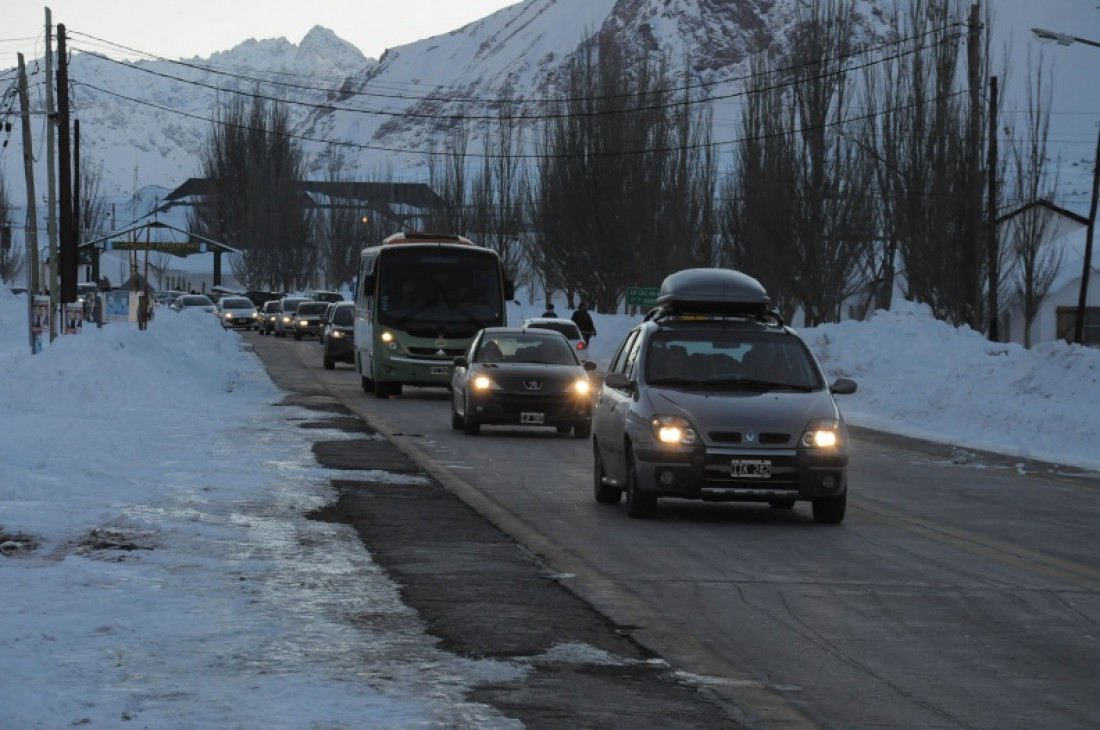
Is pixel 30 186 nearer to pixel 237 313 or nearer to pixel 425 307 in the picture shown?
pixel 425 307

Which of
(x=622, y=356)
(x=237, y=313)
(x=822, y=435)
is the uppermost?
(x=622, y=356)

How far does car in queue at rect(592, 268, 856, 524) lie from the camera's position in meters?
14.5

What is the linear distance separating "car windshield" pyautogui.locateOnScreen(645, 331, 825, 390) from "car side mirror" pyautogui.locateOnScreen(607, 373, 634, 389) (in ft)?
0.72

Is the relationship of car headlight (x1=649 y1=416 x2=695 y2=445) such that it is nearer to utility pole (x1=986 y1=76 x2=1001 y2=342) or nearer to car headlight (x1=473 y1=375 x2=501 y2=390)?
car headlight (x1=473 y1=375 x2=501 y2=390)

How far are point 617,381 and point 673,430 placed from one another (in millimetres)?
1268

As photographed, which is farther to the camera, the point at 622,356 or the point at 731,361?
the point at 622,356

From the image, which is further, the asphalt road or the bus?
the bus

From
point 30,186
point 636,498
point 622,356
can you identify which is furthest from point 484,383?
point 30,186

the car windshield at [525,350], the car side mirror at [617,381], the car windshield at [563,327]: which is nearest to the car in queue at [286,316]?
the car windshield at [563,327]

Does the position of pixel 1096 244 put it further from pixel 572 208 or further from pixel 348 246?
pixel 348 246

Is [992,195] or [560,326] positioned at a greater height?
[992,195]

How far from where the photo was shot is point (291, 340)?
72625 mm

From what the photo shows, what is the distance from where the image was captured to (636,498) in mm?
14969

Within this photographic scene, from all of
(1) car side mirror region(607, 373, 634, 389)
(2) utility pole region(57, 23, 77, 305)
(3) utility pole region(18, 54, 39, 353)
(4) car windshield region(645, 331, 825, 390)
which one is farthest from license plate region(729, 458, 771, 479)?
(2) utility pole region(57, 23, 77, 305)
